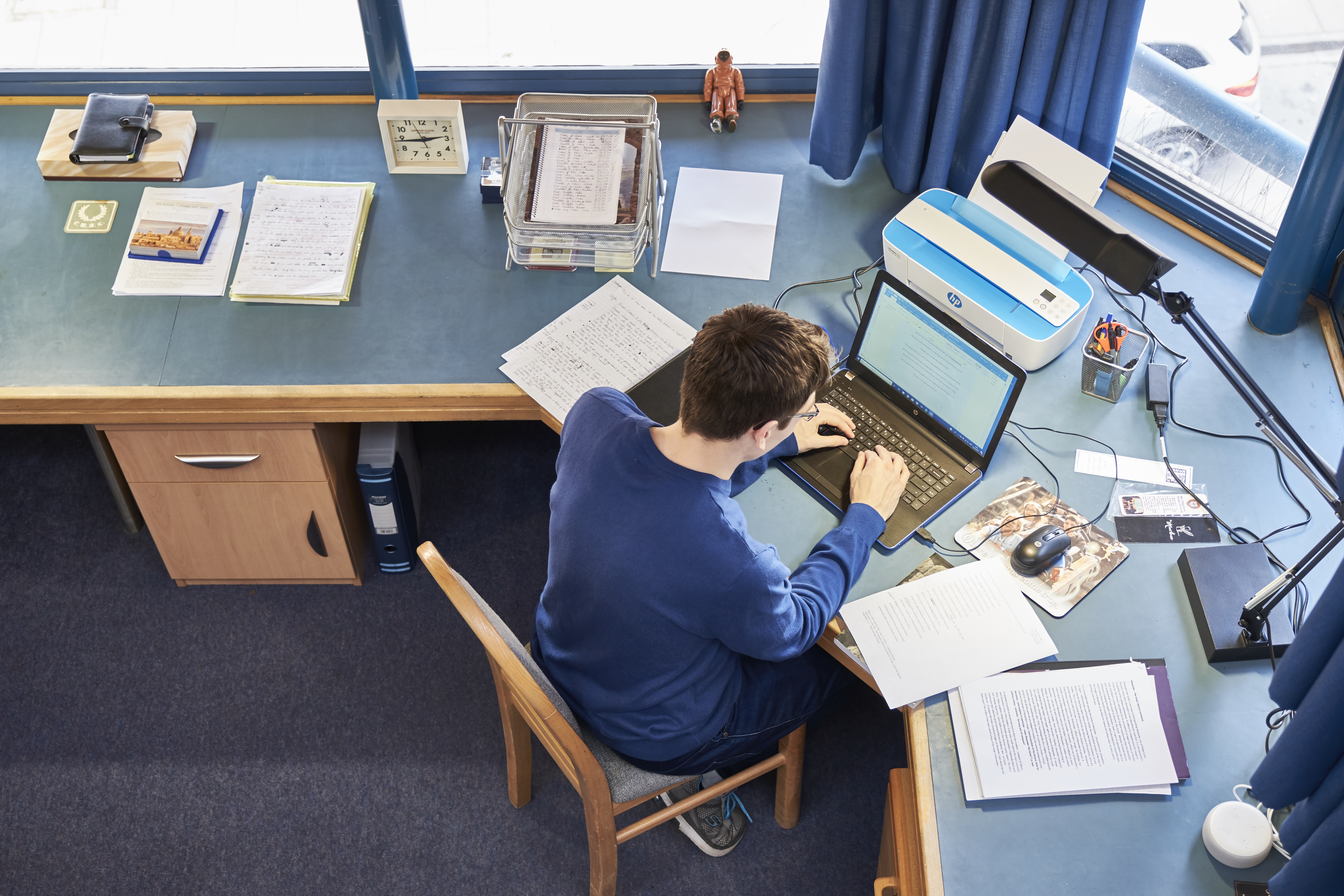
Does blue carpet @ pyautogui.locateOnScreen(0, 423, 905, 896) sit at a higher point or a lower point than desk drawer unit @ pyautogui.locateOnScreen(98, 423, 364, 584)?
lower

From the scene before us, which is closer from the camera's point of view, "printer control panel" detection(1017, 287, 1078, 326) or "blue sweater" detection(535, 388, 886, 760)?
"blue sweater" detection(535, 388, 886, 760)

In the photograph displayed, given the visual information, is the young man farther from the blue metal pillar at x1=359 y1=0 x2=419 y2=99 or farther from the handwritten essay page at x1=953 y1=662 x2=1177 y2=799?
the blue metal pillar at x1=359 y1=0 x2=419 y2=99

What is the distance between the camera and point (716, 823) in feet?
6.83

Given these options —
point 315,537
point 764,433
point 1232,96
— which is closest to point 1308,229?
point 1232,96

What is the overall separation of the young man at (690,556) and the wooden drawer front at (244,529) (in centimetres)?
73

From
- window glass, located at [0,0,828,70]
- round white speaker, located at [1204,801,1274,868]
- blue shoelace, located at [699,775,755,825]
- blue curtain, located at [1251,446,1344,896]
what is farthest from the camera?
window glass, located at [0,0,828,70]

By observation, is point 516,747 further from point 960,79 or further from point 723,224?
point 960,79

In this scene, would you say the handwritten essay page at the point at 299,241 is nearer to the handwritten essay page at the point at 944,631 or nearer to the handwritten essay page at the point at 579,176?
the handwritten essay page at the point at 579,176

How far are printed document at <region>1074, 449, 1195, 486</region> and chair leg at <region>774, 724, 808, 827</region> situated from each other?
0.66m

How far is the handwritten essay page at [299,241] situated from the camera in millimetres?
2059

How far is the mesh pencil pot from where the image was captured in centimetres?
186

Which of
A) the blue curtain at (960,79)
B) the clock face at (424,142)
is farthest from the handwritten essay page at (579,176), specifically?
the blue curtain at (960,79)

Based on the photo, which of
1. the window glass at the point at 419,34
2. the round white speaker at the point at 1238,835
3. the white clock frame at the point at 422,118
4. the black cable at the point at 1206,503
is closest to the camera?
the round white speaker at the point at 1238,835

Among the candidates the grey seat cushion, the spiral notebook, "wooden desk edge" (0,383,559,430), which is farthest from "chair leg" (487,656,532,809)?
the spiral notebook
